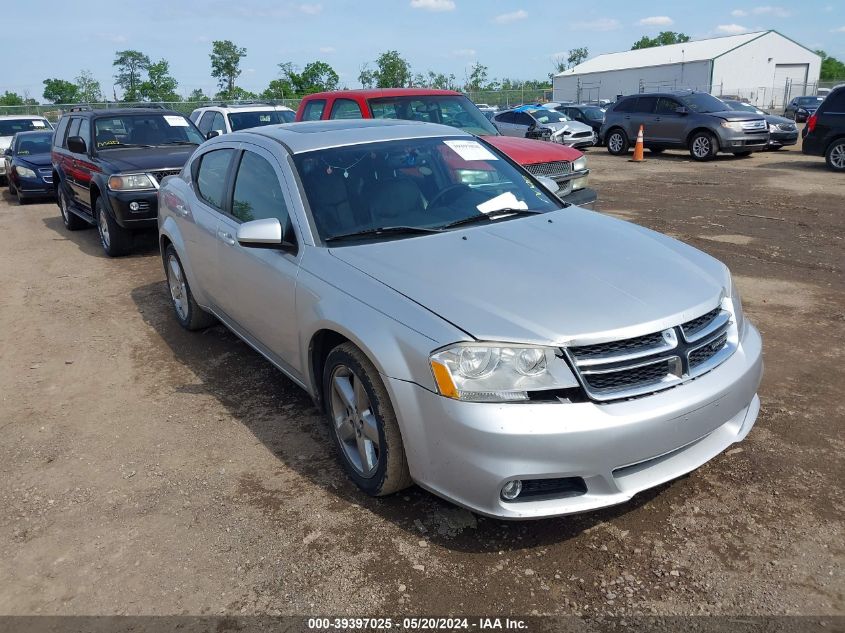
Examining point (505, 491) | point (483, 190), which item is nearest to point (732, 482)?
point (505, 491)

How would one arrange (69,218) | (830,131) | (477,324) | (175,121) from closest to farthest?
1. (477,324)
2. (175,121)
3. (69,218)
4. (830,131)

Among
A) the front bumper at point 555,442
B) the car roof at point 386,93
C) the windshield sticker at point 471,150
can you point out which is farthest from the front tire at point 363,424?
the car roof at point 386,93

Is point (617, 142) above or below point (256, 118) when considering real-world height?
below

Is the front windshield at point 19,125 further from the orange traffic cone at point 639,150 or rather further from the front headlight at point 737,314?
the front headlight at point 737,314

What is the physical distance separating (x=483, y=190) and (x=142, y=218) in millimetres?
5702

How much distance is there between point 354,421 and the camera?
10.9 ft

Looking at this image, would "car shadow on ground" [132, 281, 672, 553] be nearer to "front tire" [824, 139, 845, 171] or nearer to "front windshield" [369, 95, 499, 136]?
"front windshield" [369, 95, 499, 136]

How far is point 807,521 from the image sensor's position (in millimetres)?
3043

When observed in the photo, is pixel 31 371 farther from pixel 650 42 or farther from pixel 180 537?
pixel 650 42

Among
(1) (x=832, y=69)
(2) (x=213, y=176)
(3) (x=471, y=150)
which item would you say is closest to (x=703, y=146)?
(3) (x=471, y=150)

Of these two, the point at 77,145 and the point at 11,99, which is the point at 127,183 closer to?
the point at 77,145

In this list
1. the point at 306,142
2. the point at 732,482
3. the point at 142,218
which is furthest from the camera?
the point at 142,218

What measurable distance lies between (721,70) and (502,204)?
2485 inches

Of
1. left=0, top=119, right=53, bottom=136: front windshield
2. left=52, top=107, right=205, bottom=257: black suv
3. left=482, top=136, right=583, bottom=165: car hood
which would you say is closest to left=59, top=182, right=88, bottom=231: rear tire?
left=52, top=107, right=205, bottom=257: black suv
